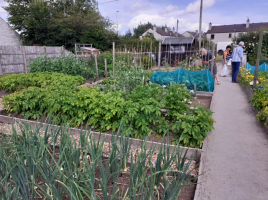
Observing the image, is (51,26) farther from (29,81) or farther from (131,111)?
(131,111)

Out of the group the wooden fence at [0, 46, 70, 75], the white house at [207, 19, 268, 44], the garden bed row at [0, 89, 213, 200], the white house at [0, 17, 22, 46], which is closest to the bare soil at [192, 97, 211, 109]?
the garden bed row at [0, 89, 213, 200]

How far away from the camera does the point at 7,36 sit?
2427 centimetres

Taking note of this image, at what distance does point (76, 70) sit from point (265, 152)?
809cm

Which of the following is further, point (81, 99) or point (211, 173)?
point (81, 99)

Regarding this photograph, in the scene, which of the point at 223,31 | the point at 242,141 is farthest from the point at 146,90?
the point at 223,31

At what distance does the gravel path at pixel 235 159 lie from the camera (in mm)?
2236

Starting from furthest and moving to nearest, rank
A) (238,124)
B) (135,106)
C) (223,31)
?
(223,31) < (238,124) < (135,106)

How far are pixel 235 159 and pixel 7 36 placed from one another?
92.9 feet

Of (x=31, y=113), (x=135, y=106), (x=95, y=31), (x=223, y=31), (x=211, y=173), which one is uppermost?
(x=223, y=31)

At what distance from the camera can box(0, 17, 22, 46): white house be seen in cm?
2333

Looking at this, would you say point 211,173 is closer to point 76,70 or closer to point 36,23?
point 76,70

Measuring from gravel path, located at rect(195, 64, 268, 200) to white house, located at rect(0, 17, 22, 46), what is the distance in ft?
86.5

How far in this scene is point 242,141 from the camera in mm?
3377

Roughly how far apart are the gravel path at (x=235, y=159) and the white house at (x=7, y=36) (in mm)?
26369
